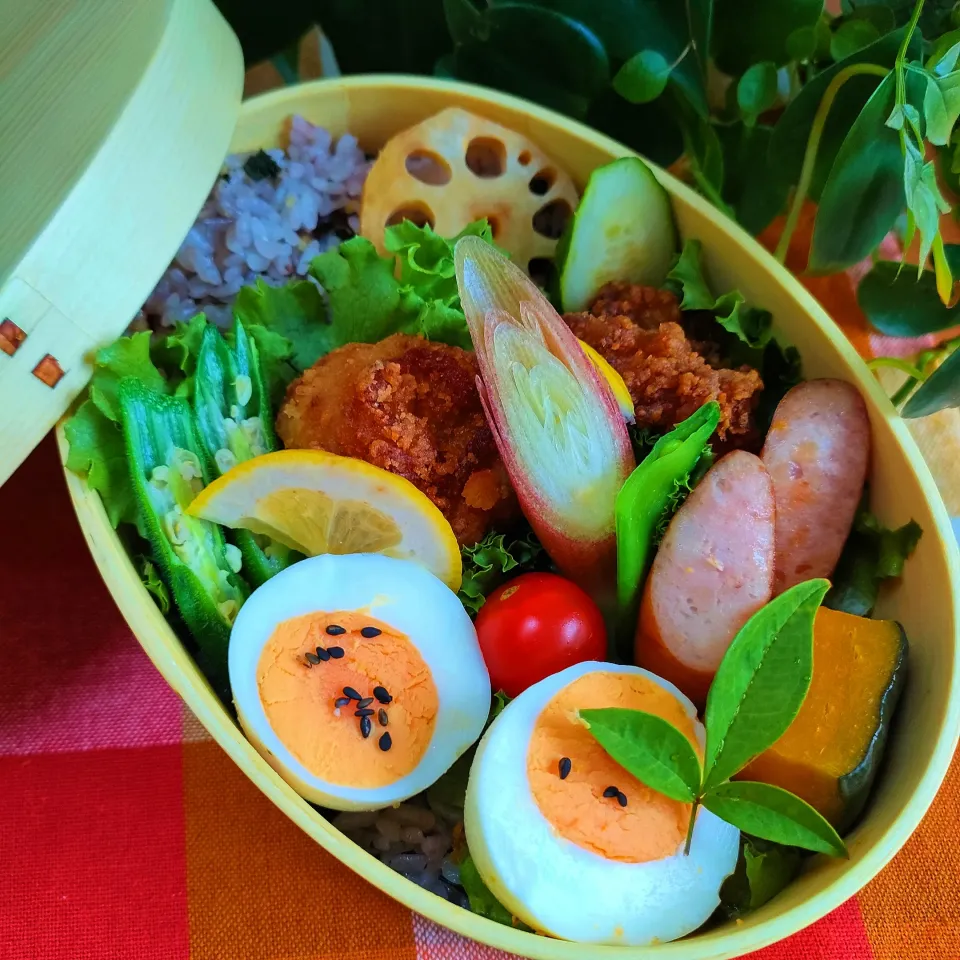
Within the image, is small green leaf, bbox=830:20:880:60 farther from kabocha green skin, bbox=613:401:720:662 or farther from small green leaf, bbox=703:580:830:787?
small green leaf, bbox=703:580:830:787

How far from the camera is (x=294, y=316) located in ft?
4.57

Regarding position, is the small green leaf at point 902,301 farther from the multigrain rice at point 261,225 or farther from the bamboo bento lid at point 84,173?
the bamboo bento lid at point 84,173

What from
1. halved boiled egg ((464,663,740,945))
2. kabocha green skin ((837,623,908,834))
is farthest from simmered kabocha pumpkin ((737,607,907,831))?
halved boiled egg ((464,663,740,945))

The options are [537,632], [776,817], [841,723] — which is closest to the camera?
[776,817]

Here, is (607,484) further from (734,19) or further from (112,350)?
(734,19)

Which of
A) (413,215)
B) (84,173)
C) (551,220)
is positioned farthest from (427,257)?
(84,173)

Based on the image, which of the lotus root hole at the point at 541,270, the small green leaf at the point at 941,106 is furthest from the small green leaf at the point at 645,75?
the small green leaf at the point at 941,106

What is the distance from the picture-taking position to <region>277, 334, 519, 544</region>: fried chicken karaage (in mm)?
1193

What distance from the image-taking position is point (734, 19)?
144cm

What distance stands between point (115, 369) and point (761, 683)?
90 cm

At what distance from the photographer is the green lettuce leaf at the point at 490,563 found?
124 cm

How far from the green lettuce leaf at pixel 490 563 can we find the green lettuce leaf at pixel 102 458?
1.52ft

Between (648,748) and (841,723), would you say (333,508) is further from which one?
(841,723)

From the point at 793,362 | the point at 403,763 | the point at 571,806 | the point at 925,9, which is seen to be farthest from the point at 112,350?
the point at 925,9
